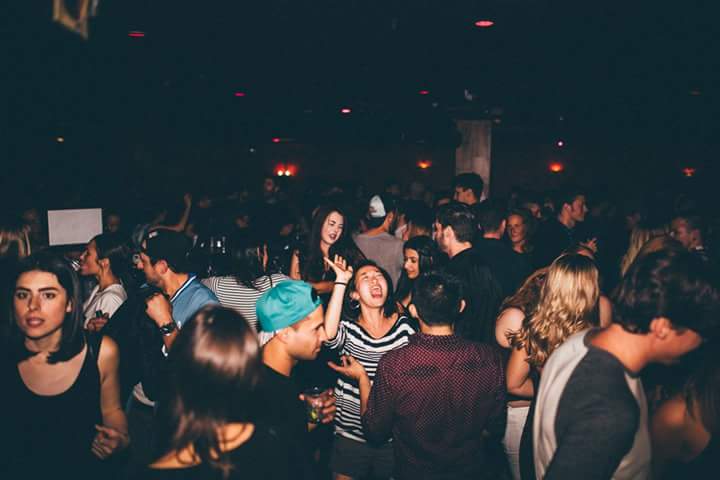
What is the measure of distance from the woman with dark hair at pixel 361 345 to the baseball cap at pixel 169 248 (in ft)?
2.77

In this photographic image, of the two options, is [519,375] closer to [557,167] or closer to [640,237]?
[640,237]

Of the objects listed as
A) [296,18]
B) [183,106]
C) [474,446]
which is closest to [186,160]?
[183,106]

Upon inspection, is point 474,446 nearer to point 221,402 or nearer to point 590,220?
point 221,402

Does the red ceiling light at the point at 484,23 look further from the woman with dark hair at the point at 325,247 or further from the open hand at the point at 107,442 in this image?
the open hand at the point at 107,442

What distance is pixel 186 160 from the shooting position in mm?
16781

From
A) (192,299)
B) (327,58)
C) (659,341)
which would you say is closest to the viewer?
(659,341)

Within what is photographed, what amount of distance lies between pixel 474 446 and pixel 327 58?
15.5ft

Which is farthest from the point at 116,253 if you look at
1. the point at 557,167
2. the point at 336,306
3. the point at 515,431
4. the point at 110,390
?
the point at 557,167

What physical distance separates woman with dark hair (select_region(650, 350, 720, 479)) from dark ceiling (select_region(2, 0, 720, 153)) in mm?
2978

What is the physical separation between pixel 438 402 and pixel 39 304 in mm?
1560

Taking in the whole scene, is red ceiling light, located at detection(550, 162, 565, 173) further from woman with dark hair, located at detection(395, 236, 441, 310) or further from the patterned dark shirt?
the patterned dark shirt

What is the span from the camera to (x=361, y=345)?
2.68m

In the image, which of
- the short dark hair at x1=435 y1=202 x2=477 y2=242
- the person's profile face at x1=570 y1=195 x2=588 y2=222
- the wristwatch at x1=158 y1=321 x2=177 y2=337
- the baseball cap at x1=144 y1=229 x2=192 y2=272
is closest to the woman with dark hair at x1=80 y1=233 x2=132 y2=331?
the baseball cap at x1=144 y1=229 x2=192 y2=272

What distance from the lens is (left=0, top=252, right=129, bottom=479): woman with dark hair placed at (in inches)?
75.4
